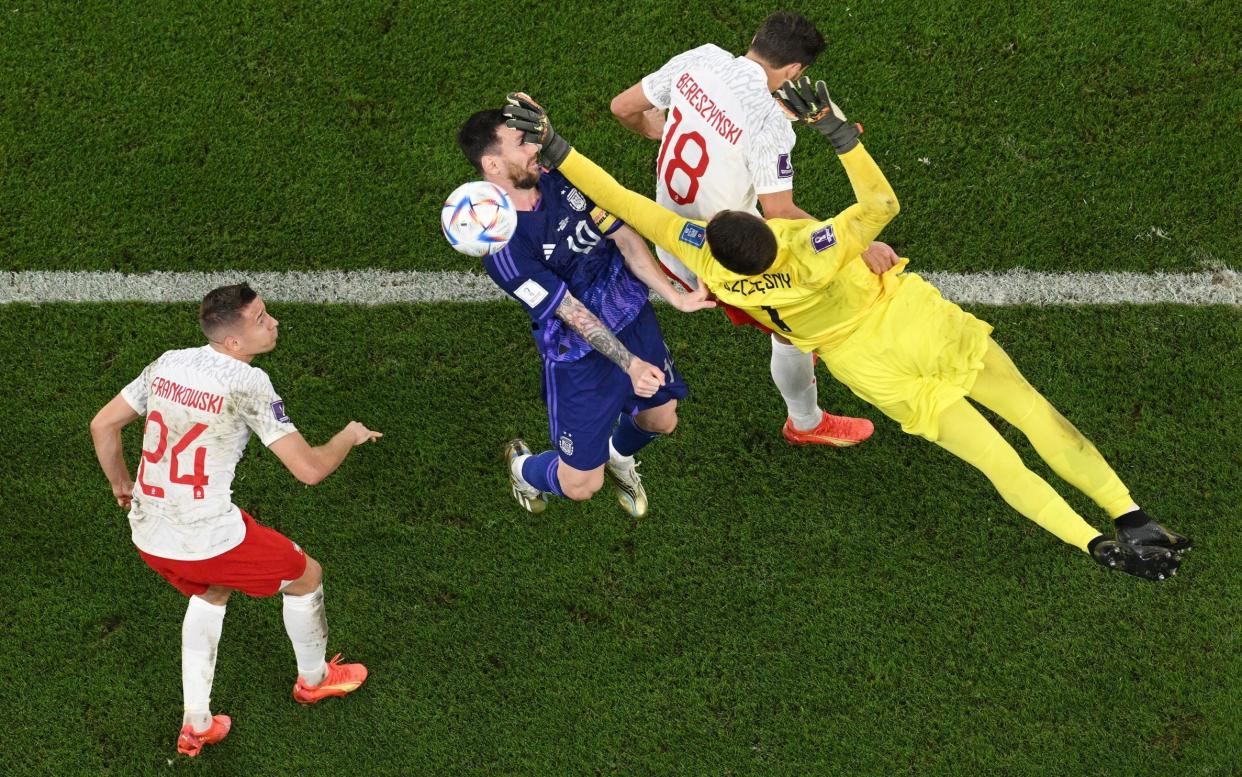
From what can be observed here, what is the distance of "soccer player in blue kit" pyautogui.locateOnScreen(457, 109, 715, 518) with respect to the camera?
4848 millimetres

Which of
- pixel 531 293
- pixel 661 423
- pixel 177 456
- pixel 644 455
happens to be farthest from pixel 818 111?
pixel 177 456

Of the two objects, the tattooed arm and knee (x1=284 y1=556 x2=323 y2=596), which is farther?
knee (x1=284 y1=556 x2=323 y2=596)

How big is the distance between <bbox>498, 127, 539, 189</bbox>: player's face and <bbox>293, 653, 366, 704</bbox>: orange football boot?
2.92 m

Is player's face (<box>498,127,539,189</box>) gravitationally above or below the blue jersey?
above

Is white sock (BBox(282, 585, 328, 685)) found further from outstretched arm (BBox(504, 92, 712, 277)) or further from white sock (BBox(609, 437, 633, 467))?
outstretched arm (BBox(504, 92, 712, 277))

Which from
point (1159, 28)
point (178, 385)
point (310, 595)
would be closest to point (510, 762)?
point (310, 595)

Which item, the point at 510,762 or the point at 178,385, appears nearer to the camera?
the point at 178,385

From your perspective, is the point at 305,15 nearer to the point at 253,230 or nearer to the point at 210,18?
the point at 210,18

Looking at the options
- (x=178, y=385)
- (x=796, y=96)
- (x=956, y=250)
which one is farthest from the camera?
(x=956, y=250)

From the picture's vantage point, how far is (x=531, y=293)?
4883 millimetres

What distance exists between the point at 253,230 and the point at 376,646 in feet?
8.67

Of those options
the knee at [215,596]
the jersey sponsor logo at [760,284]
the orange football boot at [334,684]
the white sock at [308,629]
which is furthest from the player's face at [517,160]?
the orange football boot at [334,684]

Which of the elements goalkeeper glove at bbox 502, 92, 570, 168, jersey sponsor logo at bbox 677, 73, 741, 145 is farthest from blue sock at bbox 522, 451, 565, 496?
jersey sponsor logo at bbox 677, 73, 741, 145

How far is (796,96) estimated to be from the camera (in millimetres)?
4363
